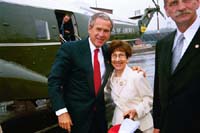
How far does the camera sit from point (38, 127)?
4934 mm

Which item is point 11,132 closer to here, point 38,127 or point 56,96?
point 38,127

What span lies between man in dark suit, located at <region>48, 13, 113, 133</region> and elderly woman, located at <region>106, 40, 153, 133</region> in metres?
0.13

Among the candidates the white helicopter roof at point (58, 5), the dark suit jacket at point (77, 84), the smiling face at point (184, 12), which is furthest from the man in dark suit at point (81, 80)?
the white helicopter roof at point (58, 5)

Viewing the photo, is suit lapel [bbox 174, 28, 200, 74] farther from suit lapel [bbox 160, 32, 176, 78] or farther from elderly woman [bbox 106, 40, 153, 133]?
elderly woman [bbox 106, 40, 153, 133]

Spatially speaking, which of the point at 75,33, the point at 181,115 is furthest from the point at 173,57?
the point at 75,33

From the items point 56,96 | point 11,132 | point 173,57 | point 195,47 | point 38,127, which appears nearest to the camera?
point 195,47

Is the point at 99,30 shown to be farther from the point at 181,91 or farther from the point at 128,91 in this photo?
the point at 181,91

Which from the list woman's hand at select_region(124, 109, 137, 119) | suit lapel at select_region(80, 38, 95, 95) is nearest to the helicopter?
suit lapel at select_region(80, 38, 95, 95)

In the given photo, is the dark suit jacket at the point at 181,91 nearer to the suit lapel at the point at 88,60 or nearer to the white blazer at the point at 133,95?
the white blazer at the point at 133,95

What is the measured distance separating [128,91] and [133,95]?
0.06m

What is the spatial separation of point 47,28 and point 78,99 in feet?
19.1

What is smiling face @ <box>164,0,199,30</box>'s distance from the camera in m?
2.07

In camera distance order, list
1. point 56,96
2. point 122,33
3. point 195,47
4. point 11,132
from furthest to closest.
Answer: point 122,33
point 11,132
point 56,96
point 195,47

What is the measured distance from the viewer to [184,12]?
207cm
